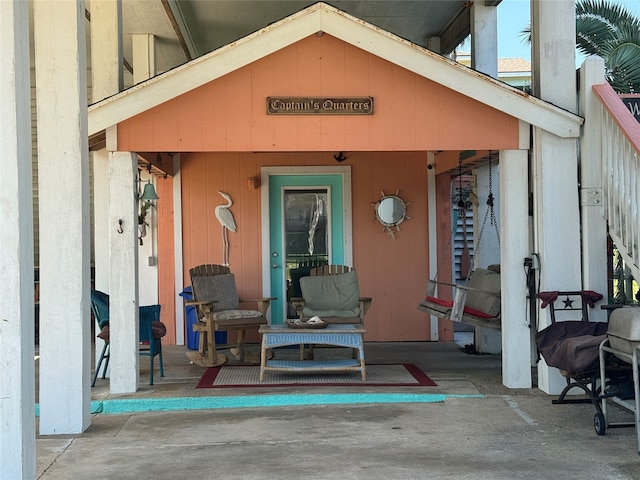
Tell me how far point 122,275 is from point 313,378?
1.83 metres

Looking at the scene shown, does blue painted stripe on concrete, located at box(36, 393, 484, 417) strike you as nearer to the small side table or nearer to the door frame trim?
the small side table

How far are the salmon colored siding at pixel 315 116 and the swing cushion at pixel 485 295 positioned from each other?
1335 millimetres

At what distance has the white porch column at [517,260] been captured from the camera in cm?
606

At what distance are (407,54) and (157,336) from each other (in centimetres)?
304

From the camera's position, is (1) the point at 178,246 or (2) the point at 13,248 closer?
(2) the point at 13,248

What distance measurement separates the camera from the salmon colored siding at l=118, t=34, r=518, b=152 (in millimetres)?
5836

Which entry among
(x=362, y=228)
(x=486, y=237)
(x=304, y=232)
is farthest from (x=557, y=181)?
(x=304, y=232)

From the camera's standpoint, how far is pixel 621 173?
5348 mm

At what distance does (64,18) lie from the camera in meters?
4.72

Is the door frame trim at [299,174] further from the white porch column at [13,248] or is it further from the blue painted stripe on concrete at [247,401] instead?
the white porch column at [13,248]

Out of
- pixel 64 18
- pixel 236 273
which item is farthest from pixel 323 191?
pixel 64 18

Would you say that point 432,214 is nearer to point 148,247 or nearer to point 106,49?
point 148,247

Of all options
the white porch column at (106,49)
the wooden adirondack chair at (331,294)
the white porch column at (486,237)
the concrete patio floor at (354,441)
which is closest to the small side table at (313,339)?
the concrete patio floor at (354,441)

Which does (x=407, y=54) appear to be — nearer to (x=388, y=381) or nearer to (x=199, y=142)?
(x=199, y=142)
